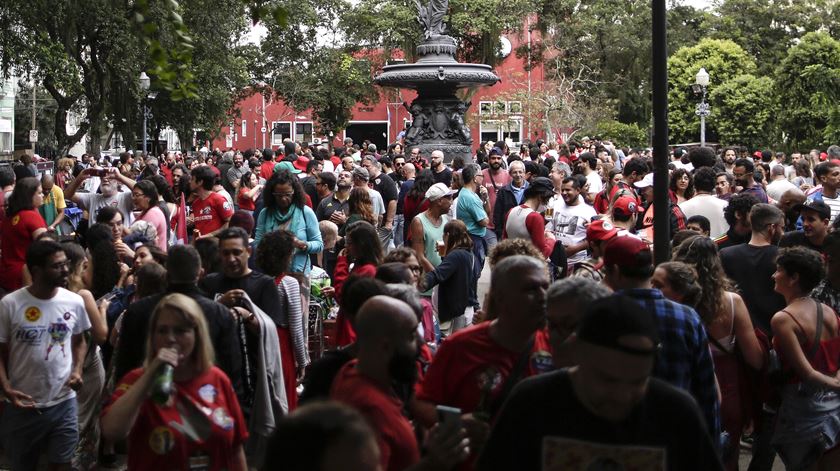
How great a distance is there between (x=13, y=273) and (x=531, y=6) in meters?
55.3

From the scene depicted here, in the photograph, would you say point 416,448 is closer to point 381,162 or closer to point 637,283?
point 637,283

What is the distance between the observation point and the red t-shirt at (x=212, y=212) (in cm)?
1223

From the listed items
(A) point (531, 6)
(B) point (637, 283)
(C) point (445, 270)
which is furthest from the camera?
(A) point (531, 6)

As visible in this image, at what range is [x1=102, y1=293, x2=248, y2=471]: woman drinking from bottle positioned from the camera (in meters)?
5.00

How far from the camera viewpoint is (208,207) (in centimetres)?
1226

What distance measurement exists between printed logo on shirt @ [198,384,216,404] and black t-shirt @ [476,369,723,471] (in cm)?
168

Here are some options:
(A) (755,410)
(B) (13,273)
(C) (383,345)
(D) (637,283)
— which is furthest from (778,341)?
(B) (13,273)

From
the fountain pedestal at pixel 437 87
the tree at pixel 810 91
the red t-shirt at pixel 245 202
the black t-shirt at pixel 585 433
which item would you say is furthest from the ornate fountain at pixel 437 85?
the tree at pixel 810 91

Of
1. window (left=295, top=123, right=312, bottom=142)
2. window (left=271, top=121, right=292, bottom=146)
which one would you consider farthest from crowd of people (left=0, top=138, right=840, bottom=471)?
window (left=271, top=121, right=292, bottom=146)

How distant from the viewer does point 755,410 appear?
7051 millimetres

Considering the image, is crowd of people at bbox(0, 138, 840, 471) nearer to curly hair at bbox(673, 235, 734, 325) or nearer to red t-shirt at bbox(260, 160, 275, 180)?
curly hair at bbox(673, 235, 734, 325)

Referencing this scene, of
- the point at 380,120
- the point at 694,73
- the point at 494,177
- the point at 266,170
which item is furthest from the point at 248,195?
the point at 380,120

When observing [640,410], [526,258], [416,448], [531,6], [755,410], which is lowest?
[755,410]

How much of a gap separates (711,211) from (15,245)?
636cm
